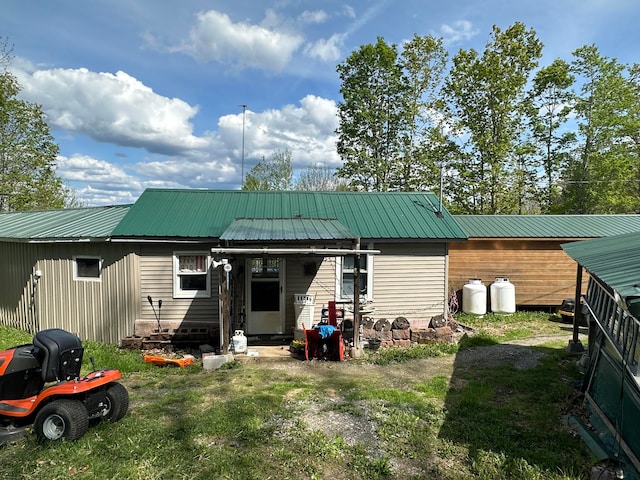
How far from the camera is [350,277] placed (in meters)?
10.6

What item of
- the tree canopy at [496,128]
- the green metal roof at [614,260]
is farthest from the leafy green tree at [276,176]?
the green metal roof at [614,260]

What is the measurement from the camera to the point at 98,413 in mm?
5035

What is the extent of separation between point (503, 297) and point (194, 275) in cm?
980

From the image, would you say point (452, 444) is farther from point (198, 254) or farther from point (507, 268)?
point (507, 268)

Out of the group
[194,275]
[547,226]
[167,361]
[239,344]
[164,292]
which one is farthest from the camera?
[547,226]

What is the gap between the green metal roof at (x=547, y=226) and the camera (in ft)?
43.1

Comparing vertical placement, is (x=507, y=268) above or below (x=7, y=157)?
below

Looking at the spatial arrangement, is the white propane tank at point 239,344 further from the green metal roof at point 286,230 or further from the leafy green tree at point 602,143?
the leafy green tree at point 602,143

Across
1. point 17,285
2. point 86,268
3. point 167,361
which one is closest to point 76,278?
point 86,268

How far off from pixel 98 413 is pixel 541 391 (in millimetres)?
6891

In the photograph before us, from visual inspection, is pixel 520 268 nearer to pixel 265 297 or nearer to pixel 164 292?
pixel 265 297

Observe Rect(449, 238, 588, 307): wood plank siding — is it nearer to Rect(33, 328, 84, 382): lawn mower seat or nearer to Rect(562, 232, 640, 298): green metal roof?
Rect(562, 232, 640, 298): green metal roof

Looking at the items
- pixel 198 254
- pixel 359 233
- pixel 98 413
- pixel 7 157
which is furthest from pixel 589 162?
pixel 7 157

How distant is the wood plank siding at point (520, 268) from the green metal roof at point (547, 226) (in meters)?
0.41
